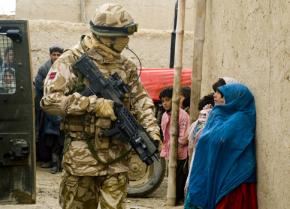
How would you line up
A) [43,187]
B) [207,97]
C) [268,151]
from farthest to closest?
1. [43,187]
2. [207,97]
3. [268,151]

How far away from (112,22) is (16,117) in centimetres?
96

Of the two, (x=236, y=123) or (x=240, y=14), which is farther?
(x=240, y=14)

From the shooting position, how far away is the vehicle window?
19.2ft

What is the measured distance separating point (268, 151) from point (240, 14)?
127 cm

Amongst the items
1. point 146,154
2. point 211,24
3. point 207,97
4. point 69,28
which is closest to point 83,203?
point 146,154

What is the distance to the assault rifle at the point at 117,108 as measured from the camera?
5590 mm

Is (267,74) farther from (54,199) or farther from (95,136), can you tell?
(54,199)

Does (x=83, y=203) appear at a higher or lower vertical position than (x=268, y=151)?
lower

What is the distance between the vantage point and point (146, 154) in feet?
18.5

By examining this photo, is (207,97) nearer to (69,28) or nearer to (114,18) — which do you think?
(114,18)

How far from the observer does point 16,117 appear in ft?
19.0

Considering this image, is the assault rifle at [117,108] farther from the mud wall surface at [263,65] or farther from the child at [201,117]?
the child at [201,117]

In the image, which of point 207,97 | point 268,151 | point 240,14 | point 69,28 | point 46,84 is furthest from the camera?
point 69,28

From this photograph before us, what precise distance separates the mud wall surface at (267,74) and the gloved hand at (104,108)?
99 cm
